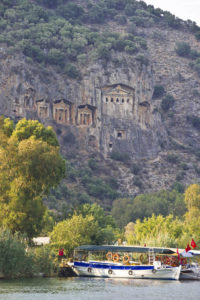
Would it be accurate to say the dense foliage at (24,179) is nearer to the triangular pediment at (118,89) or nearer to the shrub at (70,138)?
the shrub at (70,138)

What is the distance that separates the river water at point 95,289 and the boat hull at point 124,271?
3.76ft

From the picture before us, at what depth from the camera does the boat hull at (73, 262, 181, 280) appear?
273ft

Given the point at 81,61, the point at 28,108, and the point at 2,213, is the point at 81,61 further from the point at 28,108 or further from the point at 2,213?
the point at 2,213

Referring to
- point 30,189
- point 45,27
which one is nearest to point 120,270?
point 30,189

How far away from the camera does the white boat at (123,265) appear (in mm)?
83438

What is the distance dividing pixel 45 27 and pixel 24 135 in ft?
292

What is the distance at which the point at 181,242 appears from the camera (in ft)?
314

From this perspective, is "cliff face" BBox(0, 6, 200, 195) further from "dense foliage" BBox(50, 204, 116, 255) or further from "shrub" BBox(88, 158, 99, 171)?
"dense foliage" BBox(50, 204, 116, 255)

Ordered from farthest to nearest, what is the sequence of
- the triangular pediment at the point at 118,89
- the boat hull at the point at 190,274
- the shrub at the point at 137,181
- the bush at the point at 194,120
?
the bush at the point at 194,120
the triangular pediment at the point at 118,89
the shrub at the point at 137,181
the boat hull at the point at 190,274

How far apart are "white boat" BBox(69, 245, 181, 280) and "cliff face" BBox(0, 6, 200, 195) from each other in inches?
2701

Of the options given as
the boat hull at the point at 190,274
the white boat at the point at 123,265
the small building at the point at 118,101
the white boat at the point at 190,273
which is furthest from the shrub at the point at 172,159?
the boat hull at the point at 190,274

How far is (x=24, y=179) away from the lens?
85.3 metres

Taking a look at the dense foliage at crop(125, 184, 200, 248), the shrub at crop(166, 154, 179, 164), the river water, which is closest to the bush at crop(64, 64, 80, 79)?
the shrub at crop(166, 154, 179, 164)

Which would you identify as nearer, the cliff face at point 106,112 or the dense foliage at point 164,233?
the dense foliage at point 164,233
